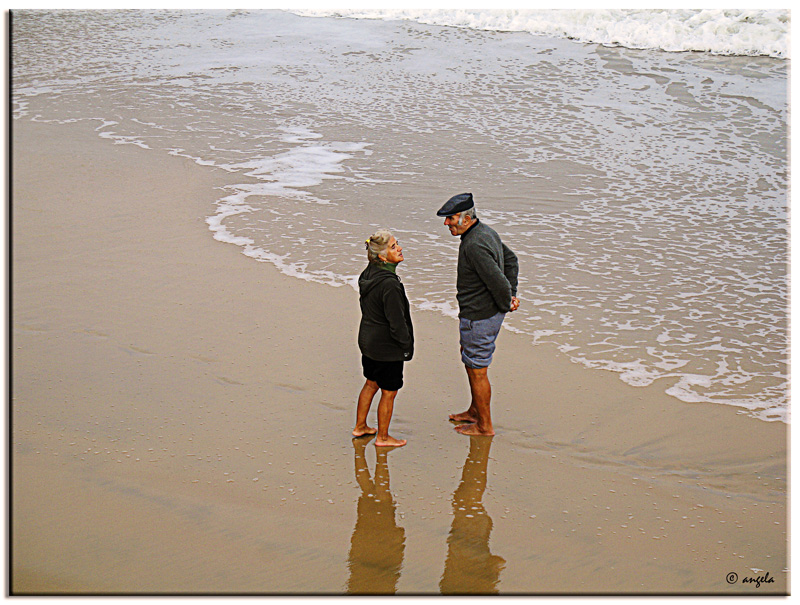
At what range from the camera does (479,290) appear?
4.63m

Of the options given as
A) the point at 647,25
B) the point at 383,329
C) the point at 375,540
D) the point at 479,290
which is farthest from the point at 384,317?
the point at 647,25

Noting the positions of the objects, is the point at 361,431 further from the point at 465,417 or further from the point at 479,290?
the point at 479,290

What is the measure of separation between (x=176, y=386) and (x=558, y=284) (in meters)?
3.91

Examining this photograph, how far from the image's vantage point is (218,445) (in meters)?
4.64

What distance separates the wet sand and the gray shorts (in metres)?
0.56

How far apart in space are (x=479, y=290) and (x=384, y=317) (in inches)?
24.9

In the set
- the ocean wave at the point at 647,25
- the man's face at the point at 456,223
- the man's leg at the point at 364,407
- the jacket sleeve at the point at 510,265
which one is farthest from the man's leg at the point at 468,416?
the ocean wave at the point at 647,25

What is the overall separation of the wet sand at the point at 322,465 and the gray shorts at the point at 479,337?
0.56 m

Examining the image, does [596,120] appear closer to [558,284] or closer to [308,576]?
[558,284]

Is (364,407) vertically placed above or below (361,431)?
above

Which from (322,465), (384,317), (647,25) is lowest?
(322,465)

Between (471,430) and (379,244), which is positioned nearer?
(379,244)

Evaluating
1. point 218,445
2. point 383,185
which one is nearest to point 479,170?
point 383,185

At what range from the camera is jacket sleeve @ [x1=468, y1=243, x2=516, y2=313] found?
4.51 meters
